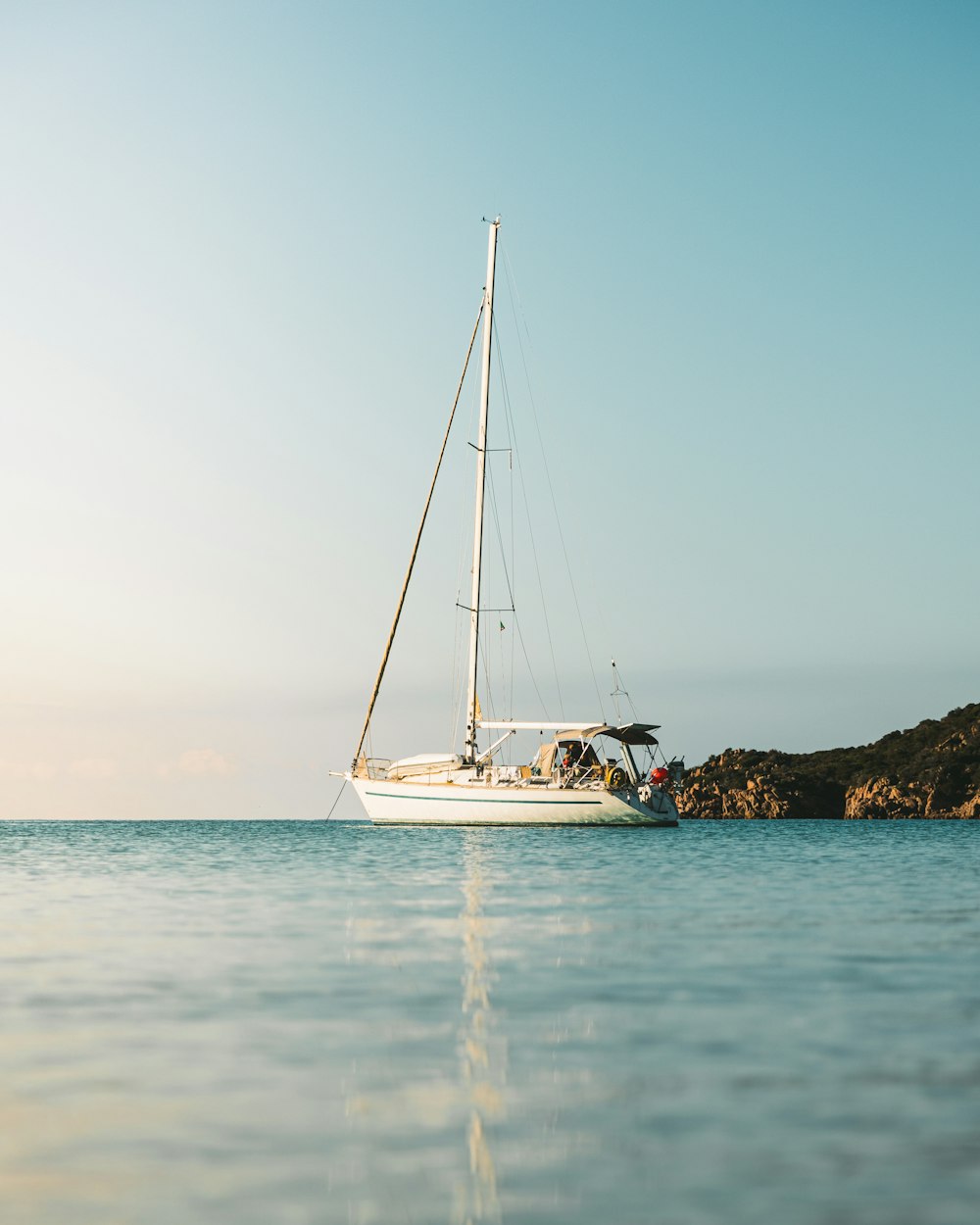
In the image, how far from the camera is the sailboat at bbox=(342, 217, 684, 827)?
185ft

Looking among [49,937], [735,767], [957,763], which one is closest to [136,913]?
[49,937]

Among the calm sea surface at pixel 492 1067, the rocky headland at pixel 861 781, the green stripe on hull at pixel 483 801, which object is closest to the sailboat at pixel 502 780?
the green stripe on hull at pixel 483 801

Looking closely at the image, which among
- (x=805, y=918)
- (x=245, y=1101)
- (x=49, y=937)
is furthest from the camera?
(x=805, y=918)

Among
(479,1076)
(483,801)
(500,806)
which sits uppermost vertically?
(483,801)

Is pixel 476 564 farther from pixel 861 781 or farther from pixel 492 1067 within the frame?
pixel 861 781

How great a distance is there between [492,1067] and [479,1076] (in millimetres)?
305

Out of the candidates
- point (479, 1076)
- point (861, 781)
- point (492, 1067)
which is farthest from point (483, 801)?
point (861, 781)

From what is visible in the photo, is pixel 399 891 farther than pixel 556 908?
Yes

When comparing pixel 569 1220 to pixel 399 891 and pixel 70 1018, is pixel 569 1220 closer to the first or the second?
pixel 70 1018

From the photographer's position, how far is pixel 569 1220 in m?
5.93

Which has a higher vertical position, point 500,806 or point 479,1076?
point 500,806

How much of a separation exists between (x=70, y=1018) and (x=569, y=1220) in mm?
6865

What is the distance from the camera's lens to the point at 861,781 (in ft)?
520

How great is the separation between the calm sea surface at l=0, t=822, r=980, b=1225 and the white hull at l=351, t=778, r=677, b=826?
35064 mm
